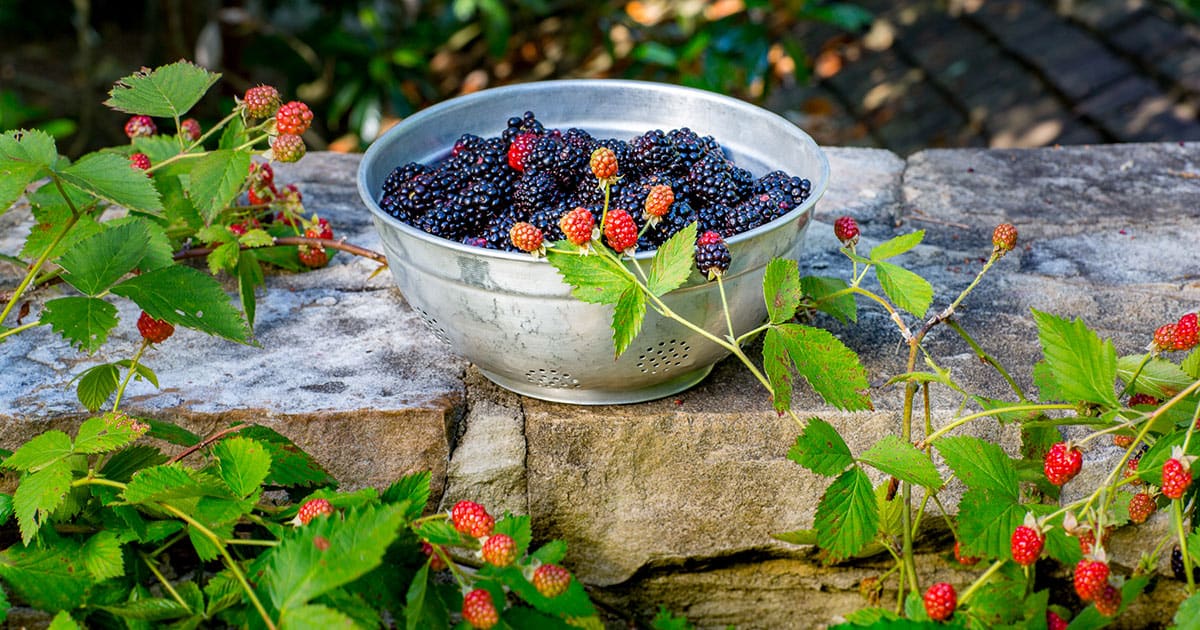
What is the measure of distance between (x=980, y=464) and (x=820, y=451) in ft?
0.53

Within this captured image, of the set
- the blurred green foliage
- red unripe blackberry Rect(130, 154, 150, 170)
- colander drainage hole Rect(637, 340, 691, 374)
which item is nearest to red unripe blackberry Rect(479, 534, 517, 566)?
colander drainage hole Rect(637, 340, 691, 374)

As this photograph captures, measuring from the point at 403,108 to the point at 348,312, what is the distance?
178 cm

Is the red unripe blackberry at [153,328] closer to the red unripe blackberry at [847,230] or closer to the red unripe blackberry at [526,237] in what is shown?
the red unripe blackberry at [526,237]

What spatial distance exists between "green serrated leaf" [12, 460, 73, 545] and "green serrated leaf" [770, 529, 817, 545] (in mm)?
791

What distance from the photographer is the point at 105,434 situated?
1171 millimetres

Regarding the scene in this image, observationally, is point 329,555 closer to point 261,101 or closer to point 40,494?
point 40,494

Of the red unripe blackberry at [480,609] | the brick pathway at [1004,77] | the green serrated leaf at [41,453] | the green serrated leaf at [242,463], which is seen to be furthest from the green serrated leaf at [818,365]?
the brick pathway at [1004,77]

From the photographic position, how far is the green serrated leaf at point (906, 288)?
A: 1.23 metres

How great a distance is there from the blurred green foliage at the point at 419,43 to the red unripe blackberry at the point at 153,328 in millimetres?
1771

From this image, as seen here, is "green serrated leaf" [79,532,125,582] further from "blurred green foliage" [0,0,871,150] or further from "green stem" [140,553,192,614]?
"blurred green foliage" [0,0,871,150]

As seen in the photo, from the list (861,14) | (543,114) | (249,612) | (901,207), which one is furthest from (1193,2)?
(249,612)

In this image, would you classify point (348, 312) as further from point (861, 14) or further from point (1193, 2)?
point (1193, 2)

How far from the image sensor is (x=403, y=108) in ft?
10.8

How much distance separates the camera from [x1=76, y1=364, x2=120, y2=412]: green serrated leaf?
51.9 inches
